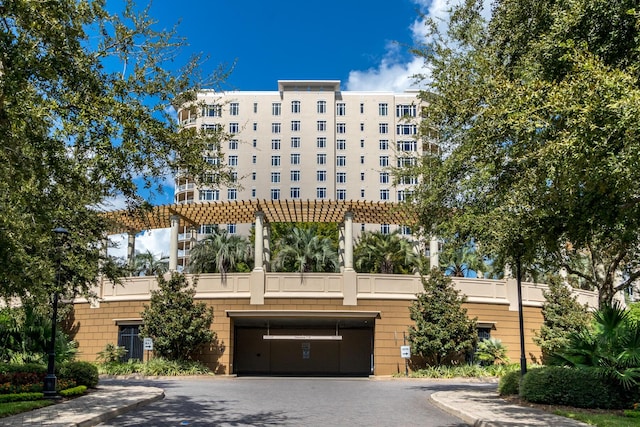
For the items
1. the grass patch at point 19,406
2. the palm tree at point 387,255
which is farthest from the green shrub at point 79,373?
the palm tree at point 387,255

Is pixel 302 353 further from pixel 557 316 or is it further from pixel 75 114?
pixel 75 114

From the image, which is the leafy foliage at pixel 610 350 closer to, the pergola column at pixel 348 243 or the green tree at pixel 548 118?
the green tree at pixel 548 118

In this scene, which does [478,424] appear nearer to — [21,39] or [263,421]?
[263,421]

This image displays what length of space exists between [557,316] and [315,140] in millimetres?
60713

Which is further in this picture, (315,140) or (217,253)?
(315,140)

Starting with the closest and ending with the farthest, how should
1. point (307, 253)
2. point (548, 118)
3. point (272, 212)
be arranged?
point (548, 118)
point (272, 212)
point (307, 253)

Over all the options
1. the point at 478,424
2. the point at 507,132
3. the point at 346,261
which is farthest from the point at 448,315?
the point at 507,132

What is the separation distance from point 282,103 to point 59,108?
83370 mm

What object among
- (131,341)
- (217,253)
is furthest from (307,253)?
(131,341)

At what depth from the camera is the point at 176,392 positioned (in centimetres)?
1989

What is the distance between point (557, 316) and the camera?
3353cm

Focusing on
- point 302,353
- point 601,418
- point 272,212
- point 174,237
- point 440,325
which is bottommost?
point 302,353

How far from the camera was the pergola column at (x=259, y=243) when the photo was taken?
3291 centimetres

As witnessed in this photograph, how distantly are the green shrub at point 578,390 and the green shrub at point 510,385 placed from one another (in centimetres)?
218
